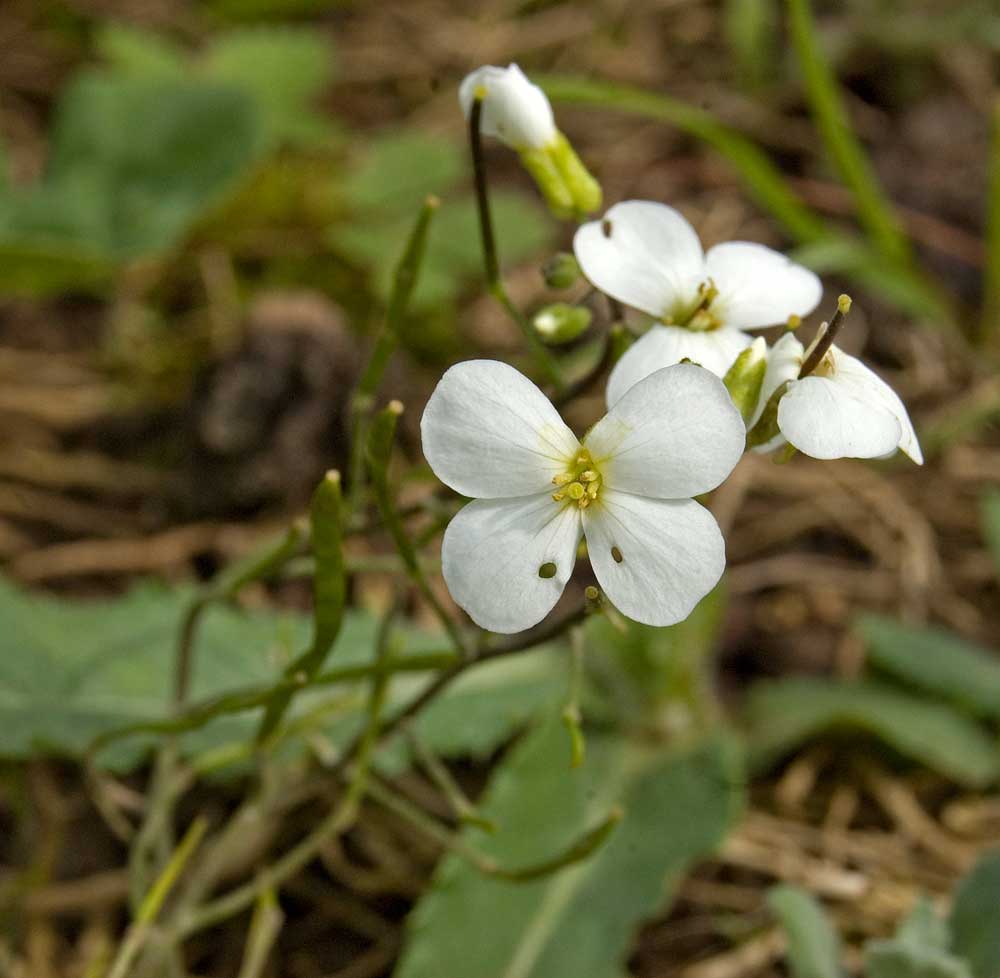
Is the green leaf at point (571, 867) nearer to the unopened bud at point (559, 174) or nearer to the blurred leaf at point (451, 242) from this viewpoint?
the unopened bud at point (559, 174)

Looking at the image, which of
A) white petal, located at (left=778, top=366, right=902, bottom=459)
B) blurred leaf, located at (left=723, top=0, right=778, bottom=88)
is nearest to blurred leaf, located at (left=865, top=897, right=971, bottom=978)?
white petal, located at (left=778, top=366, right=902, bottom=459)

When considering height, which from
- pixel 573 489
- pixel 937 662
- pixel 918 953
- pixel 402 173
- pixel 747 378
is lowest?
pixel 918 953

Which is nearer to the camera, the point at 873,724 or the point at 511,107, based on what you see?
the point at 511,107

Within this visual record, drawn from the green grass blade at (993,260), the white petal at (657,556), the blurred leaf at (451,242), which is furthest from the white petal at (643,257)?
the green grass blade at (993,260)

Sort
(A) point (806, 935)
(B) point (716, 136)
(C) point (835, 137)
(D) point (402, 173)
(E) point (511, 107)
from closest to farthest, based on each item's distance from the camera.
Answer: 1. (E) point (511, 107)
2. (A) point (806, 935)
3. (B) point (716, 136)
4. (C) point (835, 137)
5. (D) point (402, 173)

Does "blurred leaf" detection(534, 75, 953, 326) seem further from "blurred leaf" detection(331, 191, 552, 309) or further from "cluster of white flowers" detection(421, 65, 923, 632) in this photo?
"cluster of white flowers" detection(421, 65, 923, 632)

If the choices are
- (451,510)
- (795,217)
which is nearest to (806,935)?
(451,510)

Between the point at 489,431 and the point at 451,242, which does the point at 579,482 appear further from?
the point at 451,242
